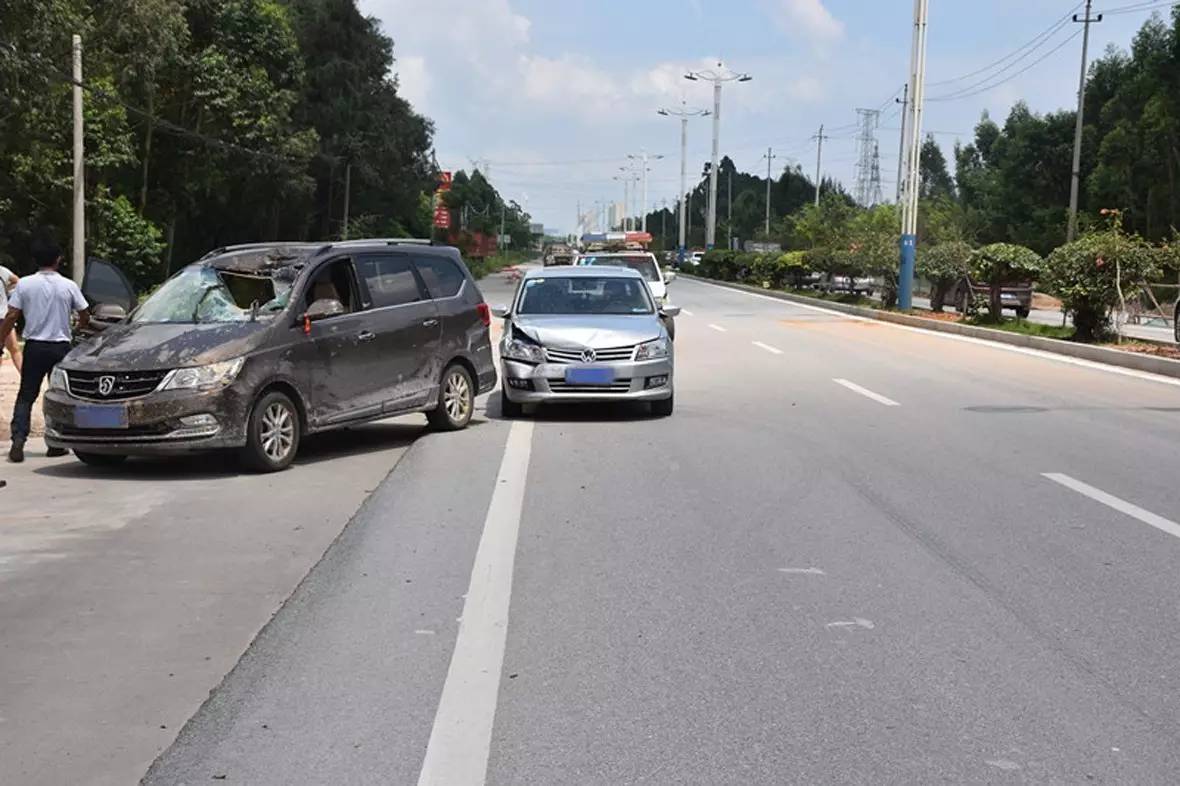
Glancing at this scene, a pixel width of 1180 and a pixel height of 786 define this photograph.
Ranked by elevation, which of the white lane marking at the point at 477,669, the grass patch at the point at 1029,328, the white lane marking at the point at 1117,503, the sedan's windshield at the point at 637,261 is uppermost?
the sedan's windshield at the point at 637,261

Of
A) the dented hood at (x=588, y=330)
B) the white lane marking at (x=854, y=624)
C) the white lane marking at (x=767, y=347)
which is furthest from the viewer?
the white lane marking at (x=767, y=347)

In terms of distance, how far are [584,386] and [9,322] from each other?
16.6 ft

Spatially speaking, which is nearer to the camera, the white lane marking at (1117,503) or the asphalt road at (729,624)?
the asphalt road at (729,624)

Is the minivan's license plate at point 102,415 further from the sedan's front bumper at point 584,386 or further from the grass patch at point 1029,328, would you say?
the grass patch at point 1029,328

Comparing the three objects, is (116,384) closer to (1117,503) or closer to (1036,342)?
(1117,503)

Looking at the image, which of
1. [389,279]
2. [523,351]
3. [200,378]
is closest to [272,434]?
[200,378]

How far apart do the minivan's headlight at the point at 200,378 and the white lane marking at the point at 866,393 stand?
24.5 feet

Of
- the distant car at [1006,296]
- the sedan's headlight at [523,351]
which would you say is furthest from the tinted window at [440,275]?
the distant car at [1006,296]

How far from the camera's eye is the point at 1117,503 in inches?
327

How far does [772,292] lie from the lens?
165 feet

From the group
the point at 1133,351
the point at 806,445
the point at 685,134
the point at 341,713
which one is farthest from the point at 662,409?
the point at 685,134

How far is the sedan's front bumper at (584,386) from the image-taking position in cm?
1220

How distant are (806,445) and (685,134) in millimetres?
79493

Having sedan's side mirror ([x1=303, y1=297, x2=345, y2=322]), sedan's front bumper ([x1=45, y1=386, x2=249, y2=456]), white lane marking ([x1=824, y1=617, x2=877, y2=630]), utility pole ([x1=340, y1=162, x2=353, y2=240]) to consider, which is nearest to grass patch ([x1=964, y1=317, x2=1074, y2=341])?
sedan's side mirror ([x1=303, y1=297, x2=345, y2=322])
